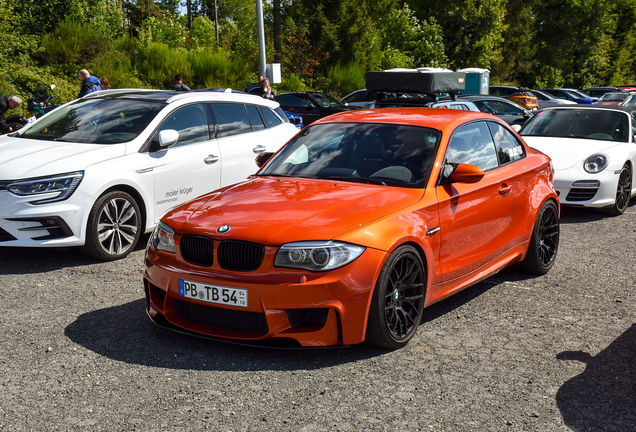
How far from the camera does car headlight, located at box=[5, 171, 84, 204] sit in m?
6.01

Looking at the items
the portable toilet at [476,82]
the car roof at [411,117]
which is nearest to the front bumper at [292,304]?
the car roof at [411,117]

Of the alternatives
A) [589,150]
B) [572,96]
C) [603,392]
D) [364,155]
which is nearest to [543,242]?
[364,155]

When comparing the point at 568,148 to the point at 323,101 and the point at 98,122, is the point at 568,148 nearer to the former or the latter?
the point at 98,122

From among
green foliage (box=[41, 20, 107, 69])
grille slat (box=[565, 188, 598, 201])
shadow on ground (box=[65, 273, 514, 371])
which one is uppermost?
green foliage (box=[41, 20, 107, 69])

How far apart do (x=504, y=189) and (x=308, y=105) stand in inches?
660

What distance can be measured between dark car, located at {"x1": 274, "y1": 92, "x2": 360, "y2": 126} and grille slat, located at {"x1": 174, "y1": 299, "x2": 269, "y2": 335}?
17480mm

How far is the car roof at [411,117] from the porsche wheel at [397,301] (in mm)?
1341

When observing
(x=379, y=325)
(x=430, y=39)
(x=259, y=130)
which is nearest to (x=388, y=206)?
(x=379, y=325)

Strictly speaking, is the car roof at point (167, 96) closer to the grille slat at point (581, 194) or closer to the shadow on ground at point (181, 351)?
the shadow on ground at point (181, 351)

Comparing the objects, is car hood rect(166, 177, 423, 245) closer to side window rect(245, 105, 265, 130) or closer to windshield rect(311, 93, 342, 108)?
side window rect(245, 105, 265, 130)

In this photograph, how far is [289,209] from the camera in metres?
4.30

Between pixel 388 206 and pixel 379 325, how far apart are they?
79cm

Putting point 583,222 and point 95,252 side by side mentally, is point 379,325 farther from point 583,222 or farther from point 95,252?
point 583,222

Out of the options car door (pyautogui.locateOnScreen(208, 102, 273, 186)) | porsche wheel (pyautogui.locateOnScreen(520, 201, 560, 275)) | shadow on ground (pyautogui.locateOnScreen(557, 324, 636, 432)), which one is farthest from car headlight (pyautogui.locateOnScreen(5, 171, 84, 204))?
shadow on ground (pyautogui.locateOnScreen(557, 324, 636, 432))
